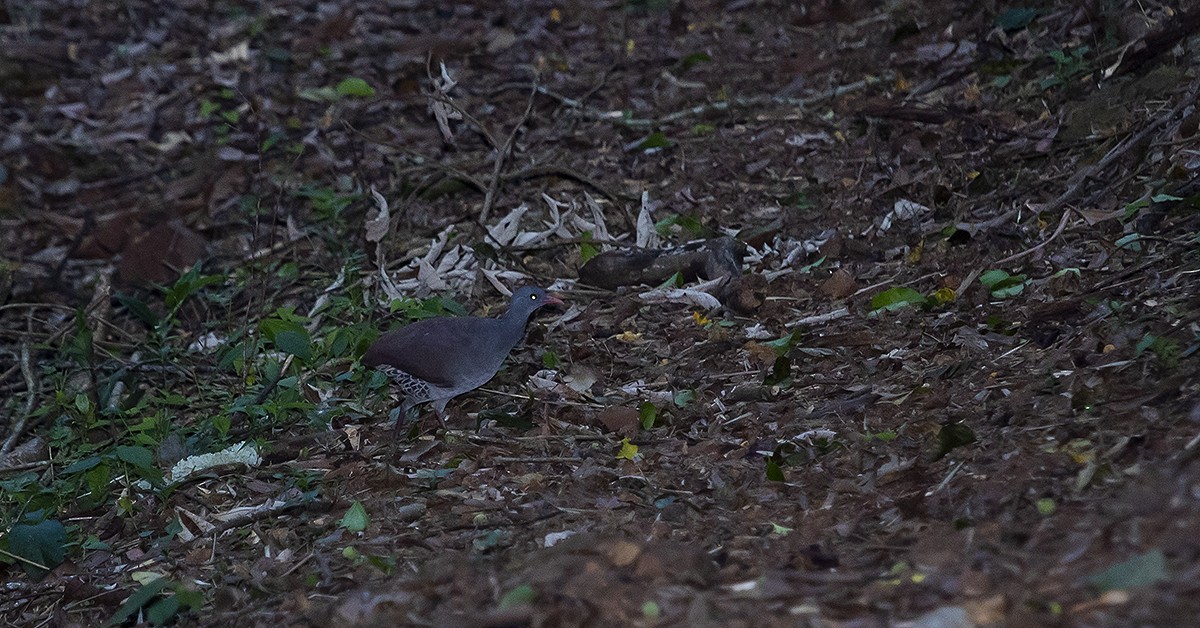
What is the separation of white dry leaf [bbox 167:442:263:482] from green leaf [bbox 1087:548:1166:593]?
10.5 ft

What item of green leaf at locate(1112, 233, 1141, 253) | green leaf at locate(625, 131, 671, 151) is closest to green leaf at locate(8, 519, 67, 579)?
green leaf at locate(625, 131, 671, 151)

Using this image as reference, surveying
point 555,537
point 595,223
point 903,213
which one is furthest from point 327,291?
point 903,213

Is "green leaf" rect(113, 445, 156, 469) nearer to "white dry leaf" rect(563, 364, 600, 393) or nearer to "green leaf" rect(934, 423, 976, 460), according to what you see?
"white dry leaf" rect(563, 364, 600, 393)

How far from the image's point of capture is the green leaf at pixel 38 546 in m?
4.50

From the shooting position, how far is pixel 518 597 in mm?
3271

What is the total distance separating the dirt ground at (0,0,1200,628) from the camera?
3535mm

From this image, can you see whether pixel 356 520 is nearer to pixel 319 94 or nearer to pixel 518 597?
pixel 518 597

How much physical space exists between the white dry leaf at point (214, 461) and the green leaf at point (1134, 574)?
3.20 m

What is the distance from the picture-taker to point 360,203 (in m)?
7.23

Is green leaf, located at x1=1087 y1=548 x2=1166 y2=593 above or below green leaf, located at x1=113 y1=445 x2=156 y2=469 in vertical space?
above

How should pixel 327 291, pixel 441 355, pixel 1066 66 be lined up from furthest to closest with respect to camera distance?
pixel 1066 66 < pixel 327 291 < pixel 441 355

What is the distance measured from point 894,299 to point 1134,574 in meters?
2.39

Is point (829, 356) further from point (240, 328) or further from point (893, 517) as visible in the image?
point (240, 328)

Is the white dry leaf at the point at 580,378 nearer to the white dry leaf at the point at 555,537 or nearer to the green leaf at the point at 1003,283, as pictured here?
the white dry leaf at the point at 555,537
